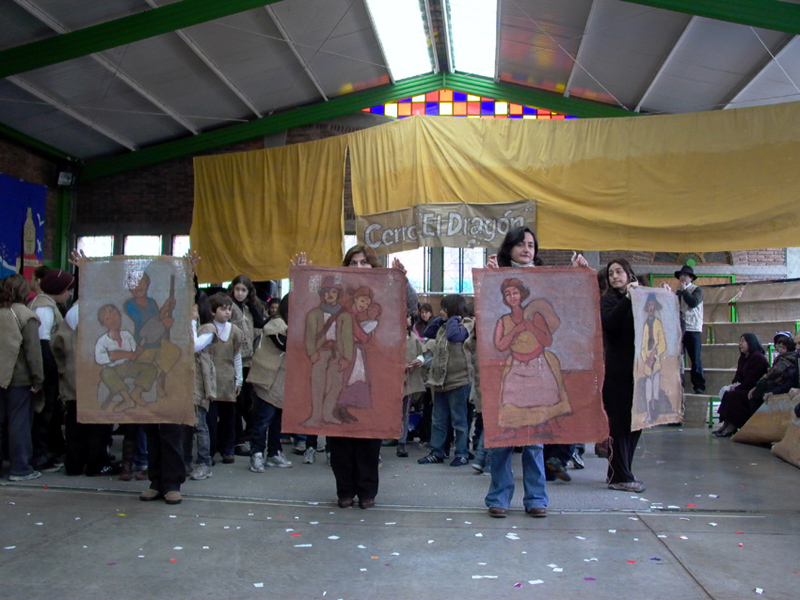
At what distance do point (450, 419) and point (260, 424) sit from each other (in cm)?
196

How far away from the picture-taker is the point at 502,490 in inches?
198

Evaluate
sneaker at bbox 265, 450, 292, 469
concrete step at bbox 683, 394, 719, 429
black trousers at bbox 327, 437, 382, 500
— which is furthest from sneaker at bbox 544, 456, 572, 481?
concrete step at bbox 683, 394, 719, 429

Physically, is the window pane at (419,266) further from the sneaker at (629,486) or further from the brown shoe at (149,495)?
the brown shoe at (149,495)

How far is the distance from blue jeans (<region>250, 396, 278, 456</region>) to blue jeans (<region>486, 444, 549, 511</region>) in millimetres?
2593

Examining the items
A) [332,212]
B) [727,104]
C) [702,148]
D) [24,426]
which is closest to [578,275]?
[24,426]

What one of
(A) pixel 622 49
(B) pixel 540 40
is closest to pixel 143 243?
(B) pixel 540 40

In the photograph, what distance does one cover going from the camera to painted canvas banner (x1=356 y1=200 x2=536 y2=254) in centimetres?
1005

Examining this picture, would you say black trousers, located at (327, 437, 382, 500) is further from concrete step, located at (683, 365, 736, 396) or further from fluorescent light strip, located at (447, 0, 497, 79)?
fluorescent light strip, located at (447, 0, 497, 79)

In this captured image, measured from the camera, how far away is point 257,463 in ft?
22.3

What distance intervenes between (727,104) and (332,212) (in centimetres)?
748

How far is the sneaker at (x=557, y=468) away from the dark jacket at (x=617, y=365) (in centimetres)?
79

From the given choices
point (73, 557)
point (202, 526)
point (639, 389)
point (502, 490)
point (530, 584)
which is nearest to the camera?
point (530, 584)

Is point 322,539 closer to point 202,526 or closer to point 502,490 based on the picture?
point 202,526

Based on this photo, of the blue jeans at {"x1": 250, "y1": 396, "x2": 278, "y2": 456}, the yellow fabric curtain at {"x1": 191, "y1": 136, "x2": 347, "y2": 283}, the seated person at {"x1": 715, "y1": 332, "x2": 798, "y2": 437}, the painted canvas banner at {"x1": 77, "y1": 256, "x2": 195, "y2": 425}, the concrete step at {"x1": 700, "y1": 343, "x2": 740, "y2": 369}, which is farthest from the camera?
the yellow fabric curtain at {"x1": 191, "y1": 136, "x2": 347, "y2": 283}
